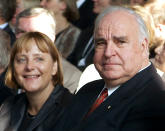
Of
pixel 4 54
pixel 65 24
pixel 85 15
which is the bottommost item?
pixel 85 15

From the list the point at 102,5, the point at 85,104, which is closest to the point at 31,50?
the point at 85,104

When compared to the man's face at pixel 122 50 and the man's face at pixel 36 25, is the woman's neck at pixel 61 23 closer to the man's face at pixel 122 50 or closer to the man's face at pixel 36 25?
the man's face at pixel 36 25

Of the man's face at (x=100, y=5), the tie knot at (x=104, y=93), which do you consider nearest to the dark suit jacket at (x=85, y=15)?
the man's face at (x=100, y=5)

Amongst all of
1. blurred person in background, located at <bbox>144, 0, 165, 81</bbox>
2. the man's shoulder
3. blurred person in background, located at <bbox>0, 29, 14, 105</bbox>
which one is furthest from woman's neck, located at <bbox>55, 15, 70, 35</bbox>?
the man's shoulder

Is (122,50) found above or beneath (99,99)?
above

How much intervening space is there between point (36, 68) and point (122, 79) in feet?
4.93

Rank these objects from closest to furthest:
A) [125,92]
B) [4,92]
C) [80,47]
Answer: [125,92] → [4,92] → [80,47]

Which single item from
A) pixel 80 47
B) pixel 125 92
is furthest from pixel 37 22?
pixel 125 92

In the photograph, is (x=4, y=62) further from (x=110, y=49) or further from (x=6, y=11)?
(x=110, y=49)

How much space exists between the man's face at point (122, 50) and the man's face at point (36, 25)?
2.38m

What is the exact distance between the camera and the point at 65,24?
7395mm

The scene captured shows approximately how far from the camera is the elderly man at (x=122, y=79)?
3.38m

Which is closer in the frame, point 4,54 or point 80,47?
point 4,54

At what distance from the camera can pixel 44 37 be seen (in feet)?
16.3
